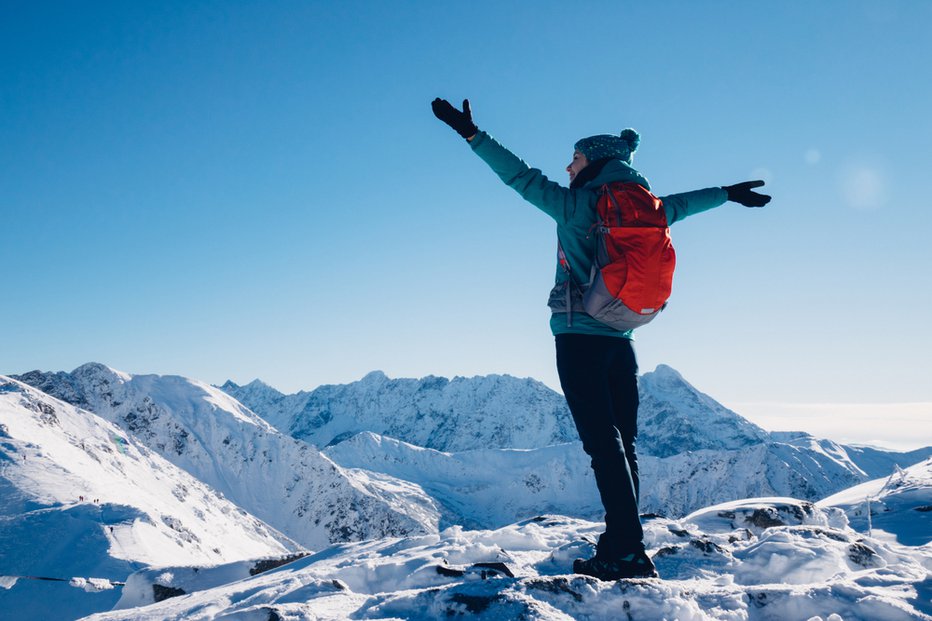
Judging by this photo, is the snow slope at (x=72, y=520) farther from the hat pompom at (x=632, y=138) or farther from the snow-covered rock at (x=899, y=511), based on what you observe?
the snow-covered rock at (x=899, y=511)

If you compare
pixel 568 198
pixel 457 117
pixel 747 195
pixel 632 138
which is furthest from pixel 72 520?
pixel 747 195

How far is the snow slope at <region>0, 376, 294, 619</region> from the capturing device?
75.9ft

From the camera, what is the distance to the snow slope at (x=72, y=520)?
910 inches

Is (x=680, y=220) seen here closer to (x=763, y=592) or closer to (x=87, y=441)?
(x=763, y=592)

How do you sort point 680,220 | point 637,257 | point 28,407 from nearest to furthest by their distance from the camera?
point 637,257 → point 680,220 → point 28,407

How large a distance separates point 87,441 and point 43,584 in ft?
344

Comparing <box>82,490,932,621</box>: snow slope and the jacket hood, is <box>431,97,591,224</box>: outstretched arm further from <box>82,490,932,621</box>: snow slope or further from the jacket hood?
<box>82,490,932,621</box>: snow slope

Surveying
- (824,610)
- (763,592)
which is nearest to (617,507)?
(763,592)

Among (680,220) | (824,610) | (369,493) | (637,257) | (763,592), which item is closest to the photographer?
(824,610)

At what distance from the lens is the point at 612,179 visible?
3.89 m

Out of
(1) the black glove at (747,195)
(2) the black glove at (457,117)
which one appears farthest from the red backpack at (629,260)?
(1) the black glove at (747,195)

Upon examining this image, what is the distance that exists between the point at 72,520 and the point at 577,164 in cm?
3985

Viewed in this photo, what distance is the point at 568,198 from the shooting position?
3828 mm

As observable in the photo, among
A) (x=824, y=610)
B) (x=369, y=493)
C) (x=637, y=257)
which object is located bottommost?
(x=369, y=493)
